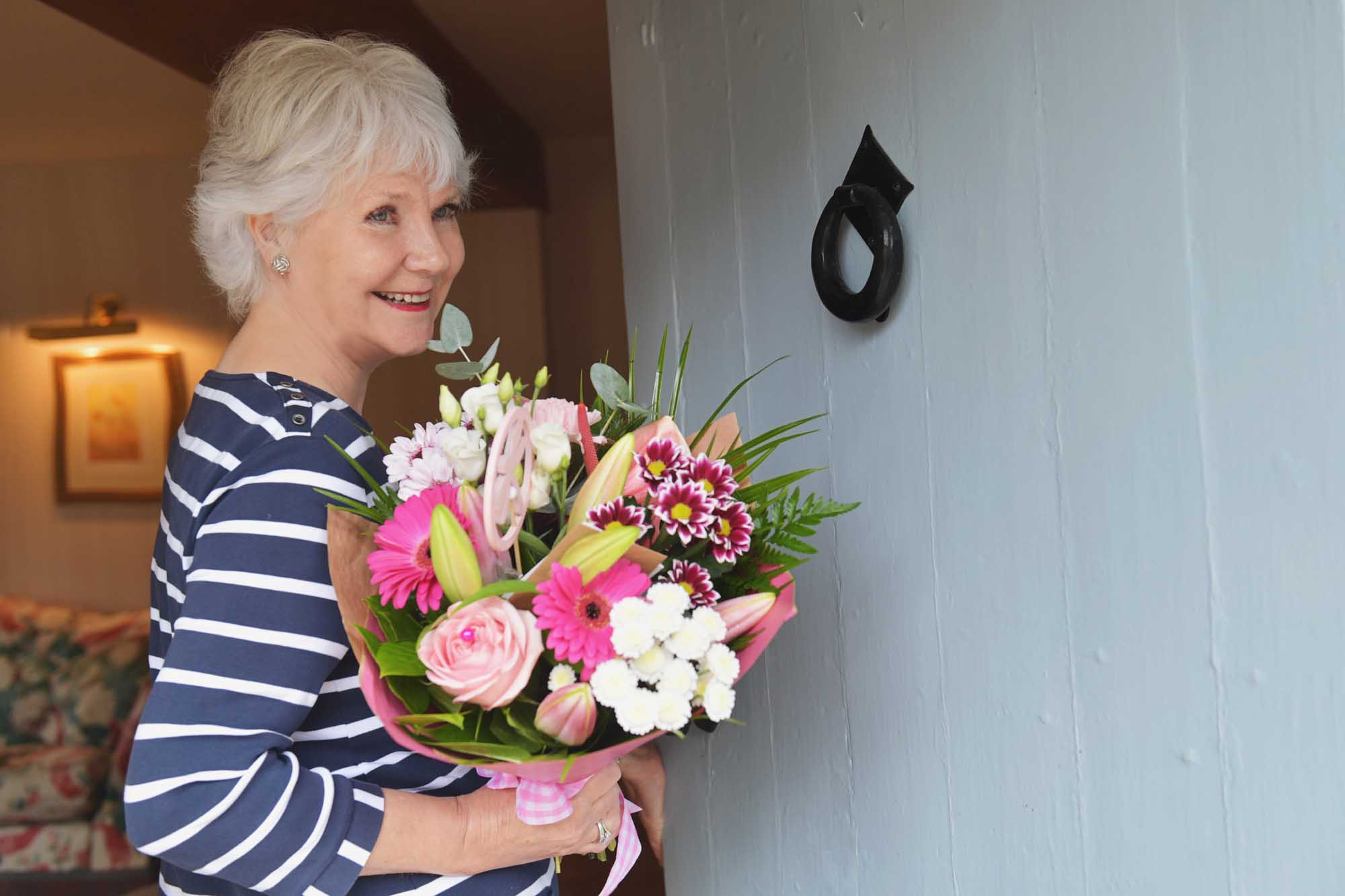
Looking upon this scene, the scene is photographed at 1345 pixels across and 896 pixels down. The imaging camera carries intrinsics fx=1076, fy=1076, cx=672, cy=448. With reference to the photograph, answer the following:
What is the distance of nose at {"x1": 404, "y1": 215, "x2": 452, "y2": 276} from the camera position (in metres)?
1.16

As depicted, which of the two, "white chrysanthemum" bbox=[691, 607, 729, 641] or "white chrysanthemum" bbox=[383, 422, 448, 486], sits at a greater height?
"white chrysanthemum" bbox=[383, 422, 448, 486]

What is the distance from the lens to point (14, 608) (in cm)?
330

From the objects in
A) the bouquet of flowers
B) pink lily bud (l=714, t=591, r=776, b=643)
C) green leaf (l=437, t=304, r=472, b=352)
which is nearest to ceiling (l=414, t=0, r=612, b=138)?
green leaf (l=437, t=304, r=472, b=352)

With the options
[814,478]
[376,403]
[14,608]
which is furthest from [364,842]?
[376,403]

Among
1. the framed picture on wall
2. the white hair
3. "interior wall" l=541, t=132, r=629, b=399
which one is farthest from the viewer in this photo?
"interior wall" l=541, t=132, r=629, b=399

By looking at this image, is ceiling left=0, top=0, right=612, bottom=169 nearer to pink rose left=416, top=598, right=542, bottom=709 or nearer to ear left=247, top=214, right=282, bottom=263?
ear left=247, top=214, right=282, bottom=263

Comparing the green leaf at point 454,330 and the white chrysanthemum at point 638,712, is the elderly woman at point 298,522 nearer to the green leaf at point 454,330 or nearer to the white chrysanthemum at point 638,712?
the green leaf at point 454,330

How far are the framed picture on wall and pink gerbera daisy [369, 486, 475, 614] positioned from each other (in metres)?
3.02

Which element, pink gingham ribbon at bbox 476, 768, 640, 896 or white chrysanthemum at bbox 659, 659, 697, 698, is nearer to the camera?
white chrysanthemum at bbox 659, 659, 697, 698

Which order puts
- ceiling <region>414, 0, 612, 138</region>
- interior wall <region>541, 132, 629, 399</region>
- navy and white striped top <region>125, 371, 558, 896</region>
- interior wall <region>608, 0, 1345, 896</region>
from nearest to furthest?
1. interior wall <region>608, 0, 1345, 896</region>
2. navy and white striped top <region>125, 371, 558, 896</region>
3. ceiling <region>414, 0, 612, 138</region>
4. interior wall <region>541, 132, 629, 399</region>

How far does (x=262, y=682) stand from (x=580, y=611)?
1.01ft

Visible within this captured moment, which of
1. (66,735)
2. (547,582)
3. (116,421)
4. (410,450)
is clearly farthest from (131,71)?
(547,582)

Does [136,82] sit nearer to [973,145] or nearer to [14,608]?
[14,608]

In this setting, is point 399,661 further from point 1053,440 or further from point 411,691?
point 1053,440
